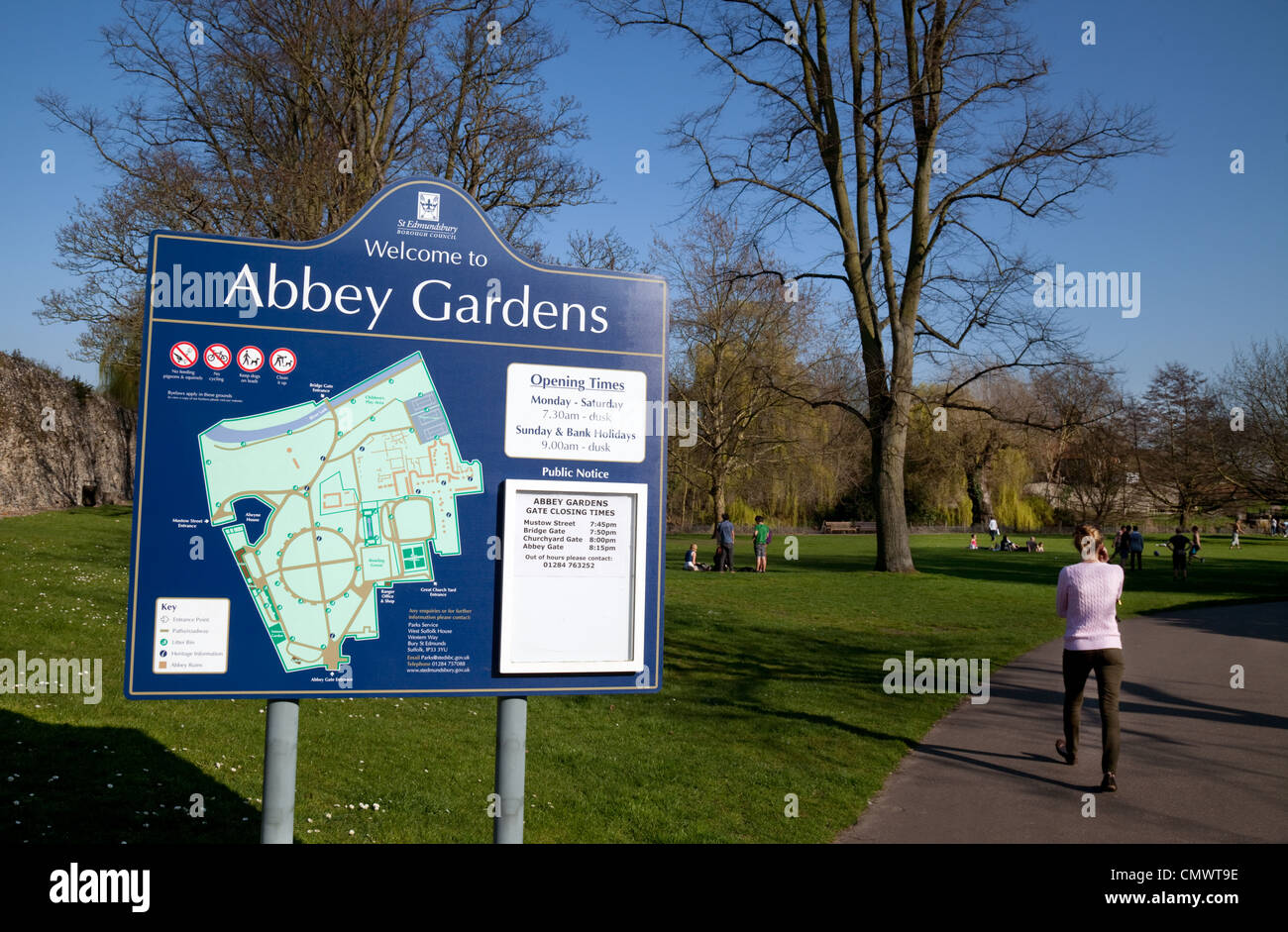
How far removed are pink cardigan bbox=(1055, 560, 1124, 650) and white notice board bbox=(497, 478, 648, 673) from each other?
4583mm

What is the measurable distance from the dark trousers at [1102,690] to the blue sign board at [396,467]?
15.5 ft

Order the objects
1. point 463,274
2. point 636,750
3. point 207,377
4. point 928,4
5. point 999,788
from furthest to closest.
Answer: point 928,4
point 636,750
point 999,788
point 463,274
point 207,377

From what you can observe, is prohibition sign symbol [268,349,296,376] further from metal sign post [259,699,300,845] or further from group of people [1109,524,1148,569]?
group of people [1109,524,1148,569]

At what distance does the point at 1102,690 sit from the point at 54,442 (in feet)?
129

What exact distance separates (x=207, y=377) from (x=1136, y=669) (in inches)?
493

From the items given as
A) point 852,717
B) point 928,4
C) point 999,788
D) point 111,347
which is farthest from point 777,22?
point 999,788

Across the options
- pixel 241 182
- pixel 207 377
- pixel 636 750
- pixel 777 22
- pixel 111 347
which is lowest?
pixel 636 750

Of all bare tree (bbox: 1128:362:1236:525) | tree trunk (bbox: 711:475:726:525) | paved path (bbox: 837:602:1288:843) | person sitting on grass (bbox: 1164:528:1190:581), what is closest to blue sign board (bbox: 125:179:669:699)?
paved path (bbox: 837:602:1288:843)

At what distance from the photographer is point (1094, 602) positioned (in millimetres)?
7371

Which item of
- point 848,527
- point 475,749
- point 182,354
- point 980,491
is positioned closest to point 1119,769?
point 475,749

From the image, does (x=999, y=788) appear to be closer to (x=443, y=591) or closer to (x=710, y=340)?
(x=443, y=591)

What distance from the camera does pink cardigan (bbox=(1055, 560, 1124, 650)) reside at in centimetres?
736

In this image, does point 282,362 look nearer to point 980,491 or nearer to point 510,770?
point 510,770
